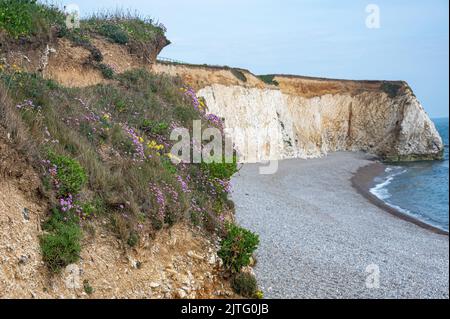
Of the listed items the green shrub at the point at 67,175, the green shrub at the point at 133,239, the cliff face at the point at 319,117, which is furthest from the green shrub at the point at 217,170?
the cliff face at the point at 319,117

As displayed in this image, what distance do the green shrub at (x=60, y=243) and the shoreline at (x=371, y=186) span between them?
19.9 m

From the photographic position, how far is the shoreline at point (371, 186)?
2241 cm

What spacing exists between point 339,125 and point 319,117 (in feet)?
16.7

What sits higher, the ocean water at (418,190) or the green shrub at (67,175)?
the green shrub at (67,175)

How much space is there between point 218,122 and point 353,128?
48.4 meters

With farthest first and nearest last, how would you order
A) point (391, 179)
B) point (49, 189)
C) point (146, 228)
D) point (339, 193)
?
point (391, 179), point (339, 193), point (146, 228), point (49, 189)

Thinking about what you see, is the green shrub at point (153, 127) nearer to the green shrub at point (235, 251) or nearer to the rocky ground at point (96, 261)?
the rocky ground at point (96, 261)

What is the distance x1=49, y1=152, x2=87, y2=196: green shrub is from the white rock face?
3493 cm

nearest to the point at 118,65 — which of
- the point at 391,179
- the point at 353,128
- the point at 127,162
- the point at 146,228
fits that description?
the point at 127,162

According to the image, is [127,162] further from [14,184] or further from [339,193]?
[339,193]

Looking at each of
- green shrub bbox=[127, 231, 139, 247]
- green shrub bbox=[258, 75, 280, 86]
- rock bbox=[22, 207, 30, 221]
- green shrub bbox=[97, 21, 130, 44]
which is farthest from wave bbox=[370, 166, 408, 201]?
rock bbox=[22, 207, 30, 221]

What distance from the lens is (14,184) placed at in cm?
598

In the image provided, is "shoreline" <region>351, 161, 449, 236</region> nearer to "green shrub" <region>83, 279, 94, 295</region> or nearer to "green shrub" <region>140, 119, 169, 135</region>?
"green shrub" <region>140, 119, 169, 135</region>

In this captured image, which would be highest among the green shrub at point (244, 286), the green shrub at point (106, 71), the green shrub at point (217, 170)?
the green shrub at point (106, 71)
